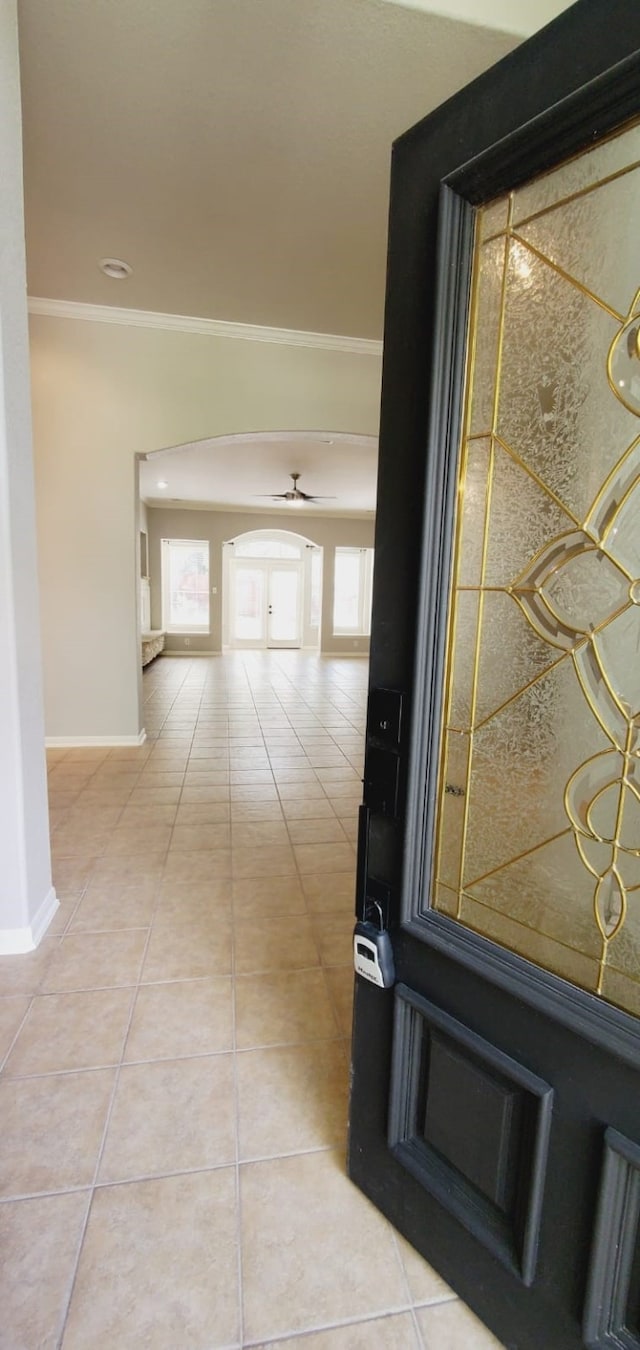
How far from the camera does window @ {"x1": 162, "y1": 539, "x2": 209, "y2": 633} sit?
10625 millimetres

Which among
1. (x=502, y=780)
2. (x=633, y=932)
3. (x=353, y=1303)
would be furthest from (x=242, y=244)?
(x=353, y=1303)

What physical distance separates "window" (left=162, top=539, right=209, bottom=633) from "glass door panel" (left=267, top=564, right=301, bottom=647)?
1.50m

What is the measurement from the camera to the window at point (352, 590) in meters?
11.2

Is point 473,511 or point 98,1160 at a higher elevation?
point 473,511

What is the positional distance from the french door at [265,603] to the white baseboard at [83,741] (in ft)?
23.2

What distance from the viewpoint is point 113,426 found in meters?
4.29

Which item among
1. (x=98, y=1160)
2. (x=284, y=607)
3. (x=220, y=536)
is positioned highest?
(x=220, y=536)

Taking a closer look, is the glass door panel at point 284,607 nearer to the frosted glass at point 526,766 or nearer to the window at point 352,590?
the window at point 352,590

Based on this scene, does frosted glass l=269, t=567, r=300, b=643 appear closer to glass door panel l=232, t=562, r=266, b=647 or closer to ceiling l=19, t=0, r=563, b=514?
glass door panel l=232, t=562, r=266, b=647

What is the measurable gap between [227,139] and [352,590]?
9009 mm

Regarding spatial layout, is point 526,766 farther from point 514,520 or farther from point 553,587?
point 514,520

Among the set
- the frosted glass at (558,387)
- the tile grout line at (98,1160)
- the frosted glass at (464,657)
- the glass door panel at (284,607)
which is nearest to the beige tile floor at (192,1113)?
the tile grout line at (98,1160)

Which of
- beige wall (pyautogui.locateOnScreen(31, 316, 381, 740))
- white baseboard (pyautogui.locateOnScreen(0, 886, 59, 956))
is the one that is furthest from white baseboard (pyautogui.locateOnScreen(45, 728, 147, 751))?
white baseboard (pyautogui.locateOnScreen(0, 886, 59, 956))

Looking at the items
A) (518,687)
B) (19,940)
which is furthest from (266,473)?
(518,687)
